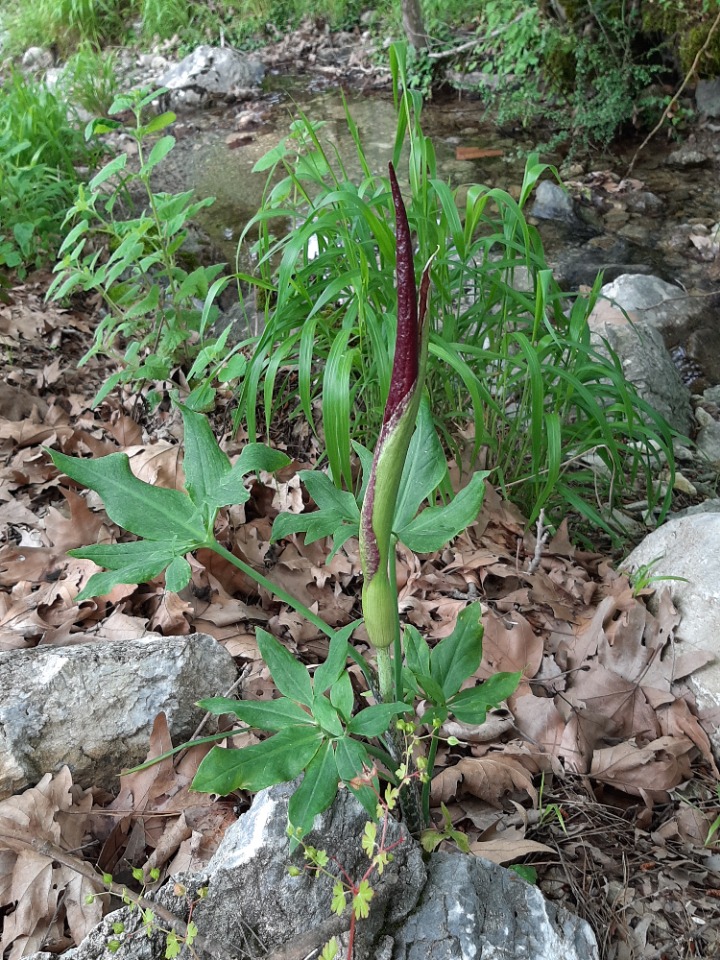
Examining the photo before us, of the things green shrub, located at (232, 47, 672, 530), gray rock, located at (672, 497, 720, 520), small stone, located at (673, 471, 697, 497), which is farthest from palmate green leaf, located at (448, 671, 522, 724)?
small stone, located at (673, 471, 697, 497)

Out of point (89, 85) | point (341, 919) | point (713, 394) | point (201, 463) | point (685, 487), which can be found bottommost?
point (713, 394)

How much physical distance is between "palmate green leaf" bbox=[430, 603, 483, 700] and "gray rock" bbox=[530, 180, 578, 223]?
4.37m

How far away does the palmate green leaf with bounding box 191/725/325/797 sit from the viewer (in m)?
0.94

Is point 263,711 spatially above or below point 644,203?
above

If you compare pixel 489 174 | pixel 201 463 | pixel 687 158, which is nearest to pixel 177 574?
pixel 201 463

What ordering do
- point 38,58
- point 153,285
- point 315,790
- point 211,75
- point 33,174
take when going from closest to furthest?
1. point 315,790
2. point 153,285
3. point 33,174
4. point 211,75
5. point 38,58

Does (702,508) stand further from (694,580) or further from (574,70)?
(574,70)

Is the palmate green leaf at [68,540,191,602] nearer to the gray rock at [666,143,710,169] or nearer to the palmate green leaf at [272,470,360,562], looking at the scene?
the palmate green leaf at [272,470,360,562]

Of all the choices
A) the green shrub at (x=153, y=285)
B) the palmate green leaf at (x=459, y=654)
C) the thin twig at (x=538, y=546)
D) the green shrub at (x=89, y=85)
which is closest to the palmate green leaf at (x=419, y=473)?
the palmate green leaf at (x=459, y=654)

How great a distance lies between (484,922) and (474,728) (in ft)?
1.74

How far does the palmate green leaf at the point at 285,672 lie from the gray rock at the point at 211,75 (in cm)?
780

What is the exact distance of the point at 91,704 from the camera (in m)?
1.45

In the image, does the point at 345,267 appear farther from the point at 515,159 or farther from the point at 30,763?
the point at 515,159

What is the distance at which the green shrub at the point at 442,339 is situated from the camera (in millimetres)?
2006
